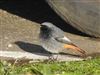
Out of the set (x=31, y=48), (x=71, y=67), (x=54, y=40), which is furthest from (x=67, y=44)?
(x=31, y=48)

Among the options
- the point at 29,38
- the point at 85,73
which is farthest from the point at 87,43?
the point at 85,73

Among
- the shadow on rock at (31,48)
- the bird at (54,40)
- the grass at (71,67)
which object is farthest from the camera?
the shadow on rock at (31,48)

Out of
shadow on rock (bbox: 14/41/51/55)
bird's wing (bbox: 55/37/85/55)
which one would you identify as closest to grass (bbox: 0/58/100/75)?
bird's wing (bbox: 55/37/85/55)

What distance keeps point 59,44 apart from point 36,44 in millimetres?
596

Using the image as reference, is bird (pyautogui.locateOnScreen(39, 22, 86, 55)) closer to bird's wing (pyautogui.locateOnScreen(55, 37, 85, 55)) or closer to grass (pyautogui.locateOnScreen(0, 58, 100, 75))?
bird's wing (pyautogui.locateOnScreen(55, 37, 85, 55))

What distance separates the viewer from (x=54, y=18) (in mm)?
7125

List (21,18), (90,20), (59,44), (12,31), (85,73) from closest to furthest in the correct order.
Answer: (85,73) → (59,44) → (90,20) → (12,31) → (21,18)

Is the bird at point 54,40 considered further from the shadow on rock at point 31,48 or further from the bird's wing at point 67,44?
the shadow on rock at point 31,48

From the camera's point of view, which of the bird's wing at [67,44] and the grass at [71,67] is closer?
the grass at [71,67]

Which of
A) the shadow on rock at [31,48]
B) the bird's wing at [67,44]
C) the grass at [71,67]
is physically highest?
the bird's wing at [67,44]

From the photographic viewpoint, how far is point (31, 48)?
5949mm

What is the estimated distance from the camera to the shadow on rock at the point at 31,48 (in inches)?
230

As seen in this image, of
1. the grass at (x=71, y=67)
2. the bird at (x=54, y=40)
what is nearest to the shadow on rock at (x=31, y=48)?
the bird at (x=54, y=40)

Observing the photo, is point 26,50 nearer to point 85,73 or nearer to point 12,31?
point 12,31
